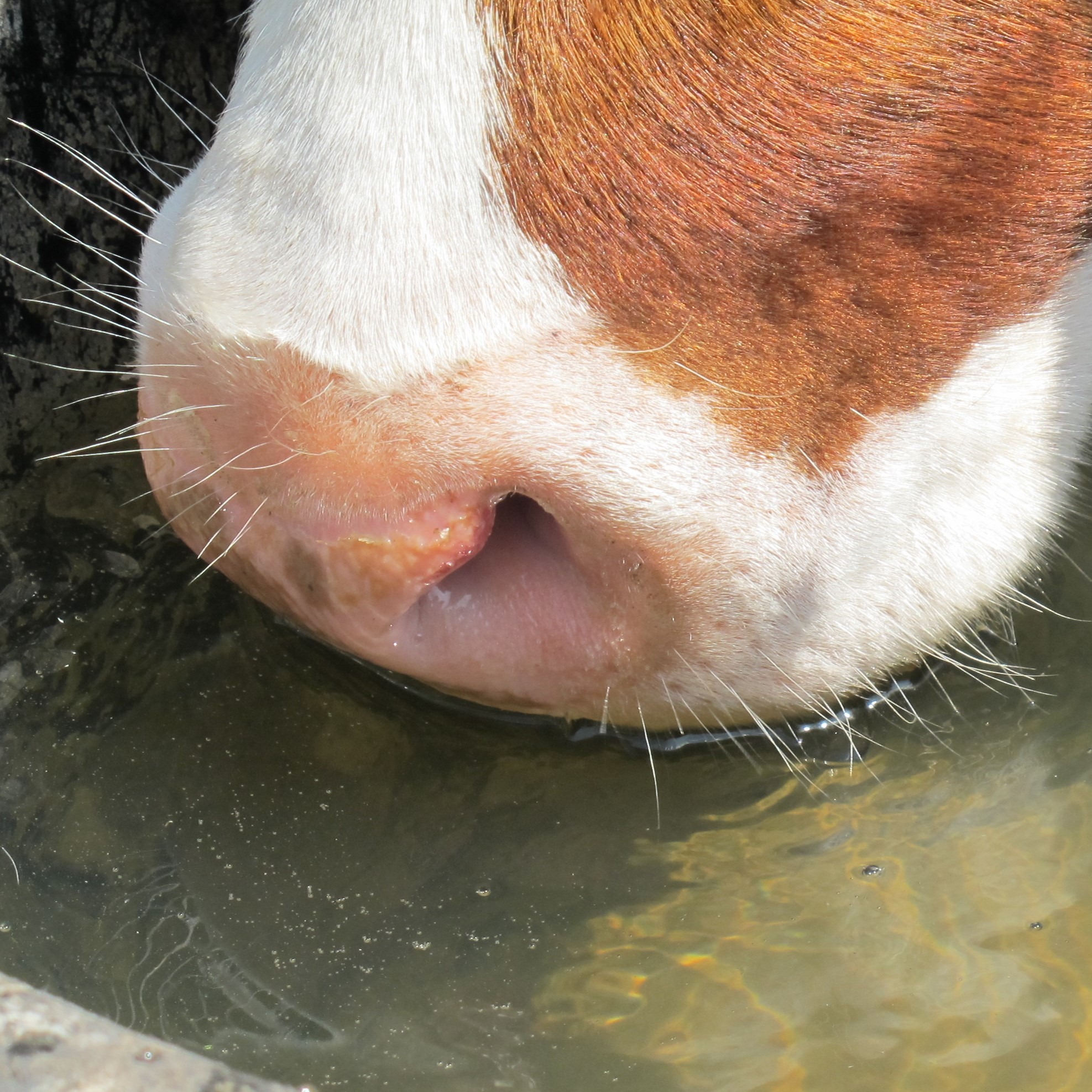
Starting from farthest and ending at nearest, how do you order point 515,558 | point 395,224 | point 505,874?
point 505,874 < point 515,558 < point 395,224

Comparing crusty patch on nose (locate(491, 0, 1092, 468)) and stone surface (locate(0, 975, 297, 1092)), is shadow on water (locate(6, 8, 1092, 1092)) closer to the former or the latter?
stone surface (locate(0, 975, 297, 1092))

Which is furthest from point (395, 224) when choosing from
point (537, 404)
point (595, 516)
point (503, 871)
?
point (503, 871)

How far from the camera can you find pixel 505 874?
1.68 metres

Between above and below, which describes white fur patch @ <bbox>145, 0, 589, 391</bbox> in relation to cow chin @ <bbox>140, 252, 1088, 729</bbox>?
above

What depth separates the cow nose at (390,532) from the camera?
51.8 inches

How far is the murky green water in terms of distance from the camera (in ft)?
4.78

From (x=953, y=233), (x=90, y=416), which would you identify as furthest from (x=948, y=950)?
(x=90, y=416)

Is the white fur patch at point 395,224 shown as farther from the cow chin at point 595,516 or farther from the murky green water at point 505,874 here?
the murky green water at point 505,874

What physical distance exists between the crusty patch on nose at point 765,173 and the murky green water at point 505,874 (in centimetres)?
55

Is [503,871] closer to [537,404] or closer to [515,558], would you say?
[515,558]

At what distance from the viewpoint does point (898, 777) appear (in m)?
1.80

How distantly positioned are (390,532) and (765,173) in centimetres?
46

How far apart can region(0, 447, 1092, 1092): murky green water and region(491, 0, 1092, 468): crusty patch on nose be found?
1.82 feet

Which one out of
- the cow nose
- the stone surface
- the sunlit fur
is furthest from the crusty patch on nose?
the stone surface
